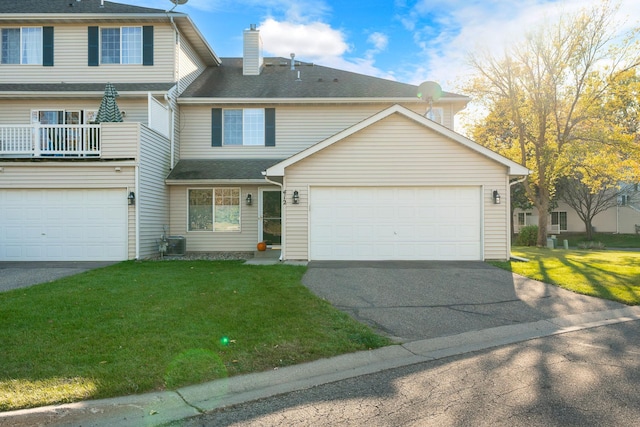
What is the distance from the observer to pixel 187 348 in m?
5.36

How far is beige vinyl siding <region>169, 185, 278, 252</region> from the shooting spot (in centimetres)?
1639

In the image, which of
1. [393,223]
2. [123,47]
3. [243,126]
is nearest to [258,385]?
[393,223]

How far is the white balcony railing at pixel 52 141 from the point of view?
1396cm

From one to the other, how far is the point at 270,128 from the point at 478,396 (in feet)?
46.3

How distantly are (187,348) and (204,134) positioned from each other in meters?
12.9

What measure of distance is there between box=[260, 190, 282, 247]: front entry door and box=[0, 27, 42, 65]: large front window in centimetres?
982

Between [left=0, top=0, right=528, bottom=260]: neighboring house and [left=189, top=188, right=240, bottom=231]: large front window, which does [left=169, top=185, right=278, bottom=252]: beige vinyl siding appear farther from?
[left=189, top=188, right=240, bottom=231]: large front window

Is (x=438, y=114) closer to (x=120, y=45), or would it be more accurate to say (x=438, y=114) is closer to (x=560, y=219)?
(x=120, y=45)

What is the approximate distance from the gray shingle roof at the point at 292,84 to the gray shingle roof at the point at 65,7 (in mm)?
3362

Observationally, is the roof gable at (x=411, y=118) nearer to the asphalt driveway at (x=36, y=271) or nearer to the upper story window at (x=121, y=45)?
the asphalt driveway at (x=36, y=271)

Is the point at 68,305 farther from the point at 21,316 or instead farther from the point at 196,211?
the point at 196,211

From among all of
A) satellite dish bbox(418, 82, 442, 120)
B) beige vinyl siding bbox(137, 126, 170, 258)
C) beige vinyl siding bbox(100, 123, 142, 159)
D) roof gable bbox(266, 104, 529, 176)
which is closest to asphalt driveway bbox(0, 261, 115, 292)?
beige vinyl siding bbox(137, 126, 170, 258)

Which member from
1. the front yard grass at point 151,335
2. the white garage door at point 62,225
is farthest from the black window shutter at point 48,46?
the front yard grass at point 151,335

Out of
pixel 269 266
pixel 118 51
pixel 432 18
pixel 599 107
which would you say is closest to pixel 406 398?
pixel 269 266
